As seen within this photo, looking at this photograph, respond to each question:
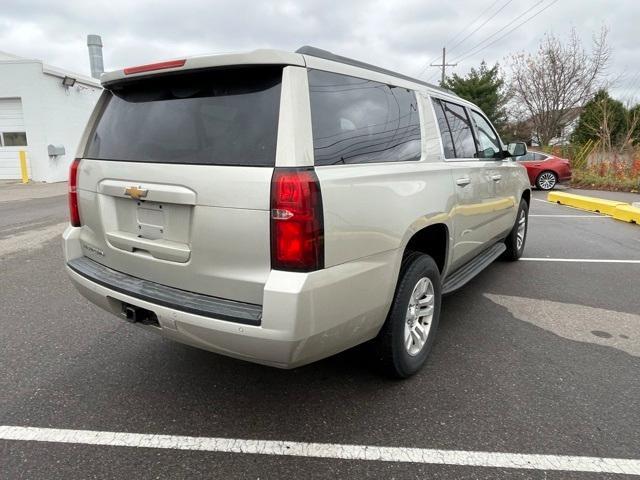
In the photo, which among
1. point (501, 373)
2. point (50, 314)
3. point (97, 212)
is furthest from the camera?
point (50, 314)

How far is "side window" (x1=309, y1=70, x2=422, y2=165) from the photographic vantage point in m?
2.22

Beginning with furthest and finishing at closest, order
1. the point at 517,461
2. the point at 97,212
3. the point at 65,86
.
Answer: the point at 65,86
the point at 97,212
the point at 517,461

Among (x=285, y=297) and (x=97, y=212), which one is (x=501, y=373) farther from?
(x=97, y=212)

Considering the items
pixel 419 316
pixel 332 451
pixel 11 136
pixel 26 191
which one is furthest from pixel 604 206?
pixel 11 136

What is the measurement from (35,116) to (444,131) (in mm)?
19220

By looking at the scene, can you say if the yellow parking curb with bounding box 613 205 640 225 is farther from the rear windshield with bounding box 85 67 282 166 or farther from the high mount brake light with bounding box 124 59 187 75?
the high mount brake light with bounding box 124 59 187 75

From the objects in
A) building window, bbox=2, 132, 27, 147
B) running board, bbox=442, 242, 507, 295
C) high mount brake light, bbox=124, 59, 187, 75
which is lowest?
running board, bbox=442, 242, 507, 295

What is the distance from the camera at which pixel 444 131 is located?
11.5ft

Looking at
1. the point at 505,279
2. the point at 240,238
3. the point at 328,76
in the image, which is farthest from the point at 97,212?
the point at 505,279

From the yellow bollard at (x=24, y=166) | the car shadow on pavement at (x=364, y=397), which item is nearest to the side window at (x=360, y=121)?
the car shadow on pavement at (x=364, y=397)

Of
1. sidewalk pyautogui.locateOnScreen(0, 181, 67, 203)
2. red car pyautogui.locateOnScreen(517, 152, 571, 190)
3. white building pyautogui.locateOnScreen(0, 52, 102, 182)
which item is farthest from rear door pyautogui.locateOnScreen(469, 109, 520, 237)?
white building pyautogui.locateOnScreen(0, 52, 102, 182)

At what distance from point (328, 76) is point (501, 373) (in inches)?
87.5

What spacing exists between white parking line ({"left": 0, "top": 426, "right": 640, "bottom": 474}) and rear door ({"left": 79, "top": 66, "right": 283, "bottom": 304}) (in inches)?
31.5

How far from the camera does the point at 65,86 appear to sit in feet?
63.0
